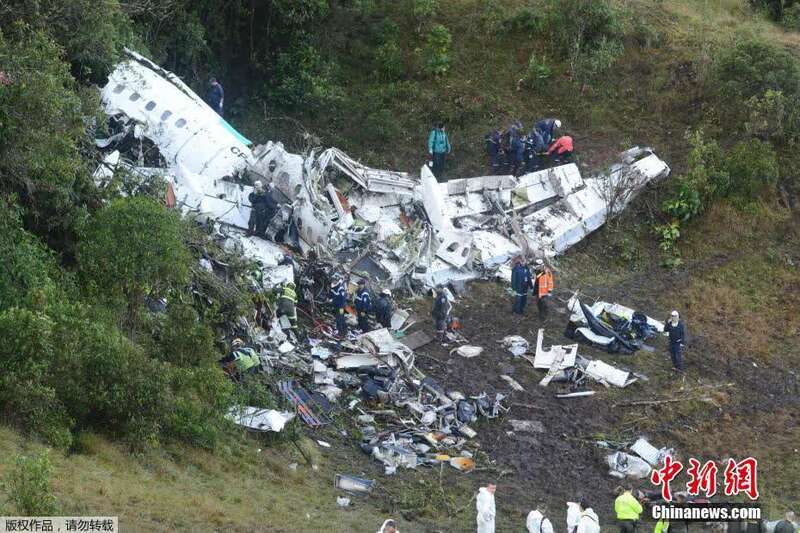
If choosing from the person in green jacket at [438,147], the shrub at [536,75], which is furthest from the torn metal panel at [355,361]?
the shrub at [536,75]

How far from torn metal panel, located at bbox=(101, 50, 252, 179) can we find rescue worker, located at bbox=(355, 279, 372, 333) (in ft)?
14.7

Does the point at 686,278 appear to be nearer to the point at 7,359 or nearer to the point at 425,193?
the point at 425,193

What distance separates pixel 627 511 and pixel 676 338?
6.60 m

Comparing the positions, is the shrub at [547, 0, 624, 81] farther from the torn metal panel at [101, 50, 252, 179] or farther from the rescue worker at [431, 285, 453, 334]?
the rescue worker at [431, 285, 453, 334]

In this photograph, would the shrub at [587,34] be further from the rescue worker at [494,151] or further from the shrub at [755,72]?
the rescue worker at [494,151]

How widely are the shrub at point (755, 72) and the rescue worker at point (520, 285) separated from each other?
914 centimetres

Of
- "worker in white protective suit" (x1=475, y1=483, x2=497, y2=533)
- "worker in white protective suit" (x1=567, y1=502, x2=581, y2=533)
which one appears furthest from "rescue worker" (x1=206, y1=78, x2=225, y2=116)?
"worker in white protective suit" (x1=567, y1=502, x2=581, y2=533)

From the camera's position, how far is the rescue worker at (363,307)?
2380 cm

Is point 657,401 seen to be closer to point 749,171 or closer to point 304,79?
point 749,171

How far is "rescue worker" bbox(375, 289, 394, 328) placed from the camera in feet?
78.8

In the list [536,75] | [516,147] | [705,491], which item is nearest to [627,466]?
[705,491]

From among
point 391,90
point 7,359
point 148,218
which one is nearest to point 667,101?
Result: point 391,90

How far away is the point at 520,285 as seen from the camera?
25.4m

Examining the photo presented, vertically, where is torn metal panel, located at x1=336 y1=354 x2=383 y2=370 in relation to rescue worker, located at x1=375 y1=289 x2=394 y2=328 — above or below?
below
